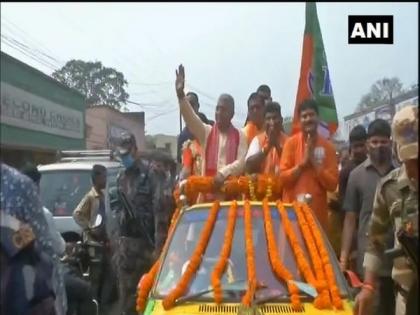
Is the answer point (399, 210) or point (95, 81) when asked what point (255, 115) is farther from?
point (399, 210)

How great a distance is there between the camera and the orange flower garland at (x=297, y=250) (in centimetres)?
518

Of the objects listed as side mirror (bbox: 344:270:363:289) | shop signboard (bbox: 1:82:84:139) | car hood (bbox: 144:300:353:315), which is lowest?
car hood (bbox: 144:300:353:315)

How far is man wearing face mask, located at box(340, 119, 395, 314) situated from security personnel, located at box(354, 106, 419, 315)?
143 centimetres

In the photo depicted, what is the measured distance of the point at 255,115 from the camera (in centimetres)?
809

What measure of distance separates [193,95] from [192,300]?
13.8 feet

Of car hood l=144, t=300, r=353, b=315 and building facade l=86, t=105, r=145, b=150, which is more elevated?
building facade l=86, t=105, r=145, b=150

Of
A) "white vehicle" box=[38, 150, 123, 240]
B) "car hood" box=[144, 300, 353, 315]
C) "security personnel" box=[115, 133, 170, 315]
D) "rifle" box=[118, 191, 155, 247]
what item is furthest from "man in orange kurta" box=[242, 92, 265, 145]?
"car hood" box=[144, 300, 353, 315]

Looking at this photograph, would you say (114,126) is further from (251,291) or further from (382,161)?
(251,291)

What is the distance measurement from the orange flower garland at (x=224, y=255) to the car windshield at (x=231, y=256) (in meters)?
0.04

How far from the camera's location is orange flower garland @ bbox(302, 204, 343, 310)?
4.97m

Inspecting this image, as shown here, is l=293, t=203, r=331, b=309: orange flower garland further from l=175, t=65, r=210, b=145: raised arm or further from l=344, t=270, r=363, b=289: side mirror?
l=175, t=65, r=210, b=145: raised arm

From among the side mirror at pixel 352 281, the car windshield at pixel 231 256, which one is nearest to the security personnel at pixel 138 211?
the car windshield at pixel 231 256

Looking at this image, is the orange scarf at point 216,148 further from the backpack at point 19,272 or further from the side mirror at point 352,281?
the backpack at point 19,272

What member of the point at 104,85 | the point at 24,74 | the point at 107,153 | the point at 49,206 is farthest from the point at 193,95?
the point at 107,153
